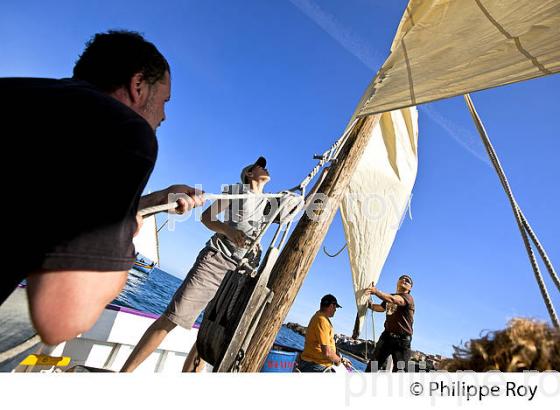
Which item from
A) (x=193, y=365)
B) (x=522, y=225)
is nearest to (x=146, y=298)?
(x=193, y=365)

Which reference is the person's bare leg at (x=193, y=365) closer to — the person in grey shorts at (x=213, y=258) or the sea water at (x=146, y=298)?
the person in grey shorts at (x=213, y=258)

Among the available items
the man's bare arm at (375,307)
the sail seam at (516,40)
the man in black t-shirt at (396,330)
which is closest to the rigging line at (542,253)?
the sail seam at (516,40)

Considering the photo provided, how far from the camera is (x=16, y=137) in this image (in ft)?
2.43

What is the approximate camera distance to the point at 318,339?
4215 millimetres

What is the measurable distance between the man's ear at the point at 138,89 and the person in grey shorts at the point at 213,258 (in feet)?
5.30

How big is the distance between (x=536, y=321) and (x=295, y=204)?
70.2 inches

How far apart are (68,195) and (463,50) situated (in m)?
3.02

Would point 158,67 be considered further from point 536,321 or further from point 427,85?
point 427,85

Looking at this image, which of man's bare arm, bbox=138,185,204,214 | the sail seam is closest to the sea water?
man's bare arm, bbox=138,185,204,214

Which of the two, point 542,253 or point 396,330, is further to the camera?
point 396,330

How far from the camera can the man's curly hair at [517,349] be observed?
1109mm

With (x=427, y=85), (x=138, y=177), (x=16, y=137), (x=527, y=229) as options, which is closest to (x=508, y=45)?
(x=427, y=85)

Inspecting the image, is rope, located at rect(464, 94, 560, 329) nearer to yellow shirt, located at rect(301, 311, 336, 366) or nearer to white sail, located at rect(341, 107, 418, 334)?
yellow shirt, located at rect(301, 311, 336, 366)

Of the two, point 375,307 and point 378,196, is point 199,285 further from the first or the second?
point 378,196
